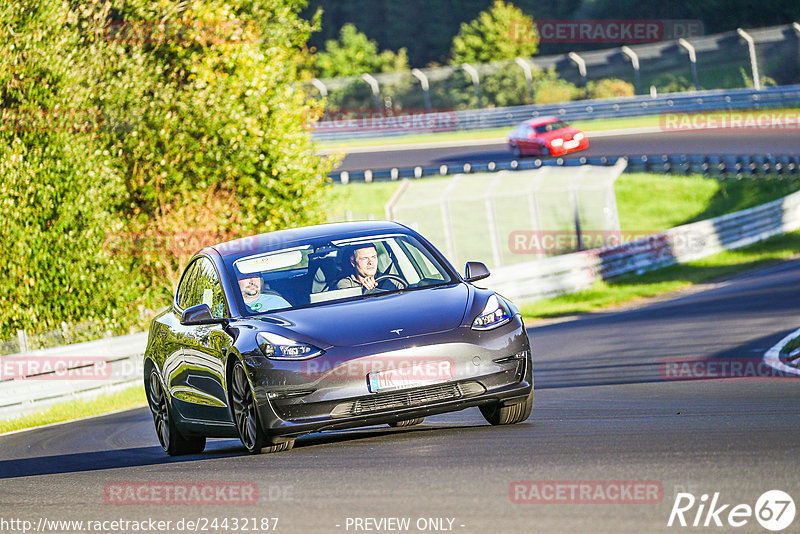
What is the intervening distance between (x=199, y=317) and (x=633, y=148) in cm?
3773

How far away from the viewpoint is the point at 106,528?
251 inches

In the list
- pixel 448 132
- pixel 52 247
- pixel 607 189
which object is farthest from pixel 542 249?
pixel 448 132

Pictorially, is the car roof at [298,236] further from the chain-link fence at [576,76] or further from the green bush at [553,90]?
the green bush at [553,90]

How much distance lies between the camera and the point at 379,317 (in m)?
7.97

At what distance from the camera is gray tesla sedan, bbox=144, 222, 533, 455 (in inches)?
304

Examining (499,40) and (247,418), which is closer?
(247,418)

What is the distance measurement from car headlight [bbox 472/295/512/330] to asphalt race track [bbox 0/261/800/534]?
2.35 feet

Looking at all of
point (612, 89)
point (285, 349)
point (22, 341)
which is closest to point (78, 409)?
point (22, 341)

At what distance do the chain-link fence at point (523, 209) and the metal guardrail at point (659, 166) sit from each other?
22.3 ft

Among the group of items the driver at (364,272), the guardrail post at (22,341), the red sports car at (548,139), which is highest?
the driver at (364,272)

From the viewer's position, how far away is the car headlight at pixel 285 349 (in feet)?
25.4

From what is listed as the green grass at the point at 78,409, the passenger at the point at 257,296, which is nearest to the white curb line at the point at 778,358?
the passenger at the point at 257,296

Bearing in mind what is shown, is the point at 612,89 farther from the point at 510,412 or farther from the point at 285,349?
the point at 285,349

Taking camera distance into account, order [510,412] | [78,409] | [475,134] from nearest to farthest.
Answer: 1. [510,412]
2. [78,409]
3. [475,134]
